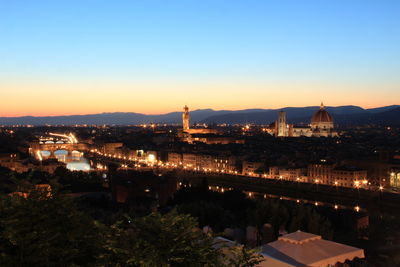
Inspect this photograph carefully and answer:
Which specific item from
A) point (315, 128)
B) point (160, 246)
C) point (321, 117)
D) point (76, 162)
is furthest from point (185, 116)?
point (160, 246)

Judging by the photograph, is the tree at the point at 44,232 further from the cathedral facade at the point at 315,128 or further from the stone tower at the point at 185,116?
the stone tower at the point at 185,116

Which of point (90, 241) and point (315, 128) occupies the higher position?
point (90, 241)

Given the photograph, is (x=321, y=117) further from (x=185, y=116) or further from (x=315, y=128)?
(x=185, y=116)

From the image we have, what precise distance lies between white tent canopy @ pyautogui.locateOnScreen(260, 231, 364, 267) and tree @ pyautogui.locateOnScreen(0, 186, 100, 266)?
3699 millimetres

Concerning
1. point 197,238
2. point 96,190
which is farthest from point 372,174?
point 197,238

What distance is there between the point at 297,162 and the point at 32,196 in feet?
120

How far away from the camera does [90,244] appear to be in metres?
4.65

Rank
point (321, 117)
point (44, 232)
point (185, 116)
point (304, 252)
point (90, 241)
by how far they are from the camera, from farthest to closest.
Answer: point (185, 116) → point (321, 117) → point (304, 252) → point (90, 241) → point (44, 232)

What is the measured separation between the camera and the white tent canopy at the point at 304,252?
767 cm

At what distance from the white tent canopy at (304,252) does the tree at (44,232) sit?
3699 mm

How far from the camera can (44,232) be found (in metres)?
4.36

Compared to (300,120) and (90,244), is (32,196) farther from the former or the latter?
(300,120)

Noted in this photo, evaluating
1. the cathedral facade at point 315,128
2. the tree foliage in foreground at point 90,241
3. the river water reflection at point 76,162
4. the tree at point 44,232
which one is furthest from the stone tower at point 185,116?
the tree foliage in foreground at point 90,241

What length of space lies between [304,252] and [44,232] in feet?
16.1
